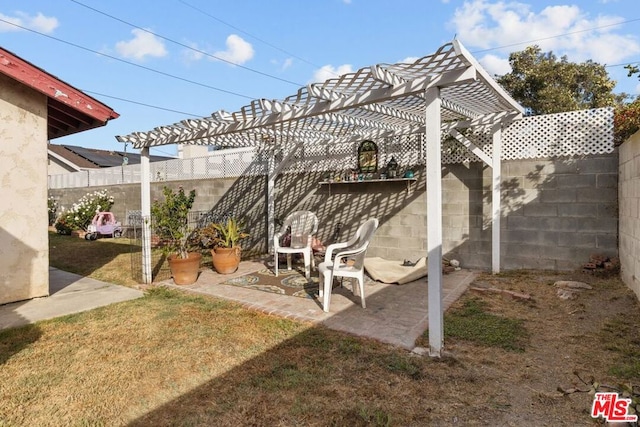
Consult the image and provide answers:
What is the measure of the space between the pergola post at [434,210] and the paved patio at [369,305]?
0.96ft

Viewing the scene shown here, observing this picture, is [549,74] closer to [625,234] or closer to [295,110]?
[625,234]

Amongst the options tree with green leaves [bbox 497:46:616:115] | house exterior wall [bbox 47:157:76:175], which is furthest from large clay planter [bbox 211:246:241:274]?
house exterior wall [bbox 47:157:76:175]

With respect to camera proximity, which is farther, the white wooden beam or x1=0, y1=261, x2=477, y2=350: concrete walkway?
the white wooden beam

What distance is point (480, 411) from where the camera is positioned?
7.26 ft

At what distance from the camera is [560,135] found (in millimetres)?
5250

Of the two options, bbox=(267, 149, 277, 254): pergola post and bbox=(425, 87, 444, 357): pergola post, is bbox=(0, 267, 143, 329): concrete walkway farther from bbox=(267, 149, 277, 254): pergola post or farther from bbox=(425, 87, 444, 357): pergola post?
bbox=(425, 87, 444, 357): pergola post

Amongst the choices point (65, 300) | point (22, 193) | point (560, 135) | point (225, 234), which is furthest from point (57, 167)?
point (560, 135)

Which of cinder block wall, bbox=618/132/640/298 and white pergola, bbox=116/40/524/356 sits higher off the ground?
white pergola, bbox=116/40/524/356

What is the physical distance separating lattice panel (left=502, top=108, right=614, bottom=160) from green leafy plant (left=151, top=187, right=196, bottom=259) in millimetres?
5261

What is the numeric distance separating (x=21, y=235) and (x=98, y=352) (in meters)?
2.58

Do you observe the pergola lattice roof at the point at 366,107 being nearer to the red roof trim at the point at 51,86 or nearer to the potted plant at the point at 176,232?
the red roof trim at the point at 51,86

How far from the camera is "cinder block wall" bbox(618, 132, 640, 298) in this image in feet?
12.8

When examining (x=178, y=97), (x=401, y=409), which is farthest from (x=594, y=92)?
(x=178, y=97)

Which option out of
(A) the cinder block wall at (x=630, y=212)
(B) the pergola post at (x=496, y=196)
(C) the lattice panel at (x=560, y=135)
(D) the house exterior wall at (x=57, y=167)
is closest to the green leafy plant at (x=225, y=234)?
(B) the pergola post at (x=496, y=196)
